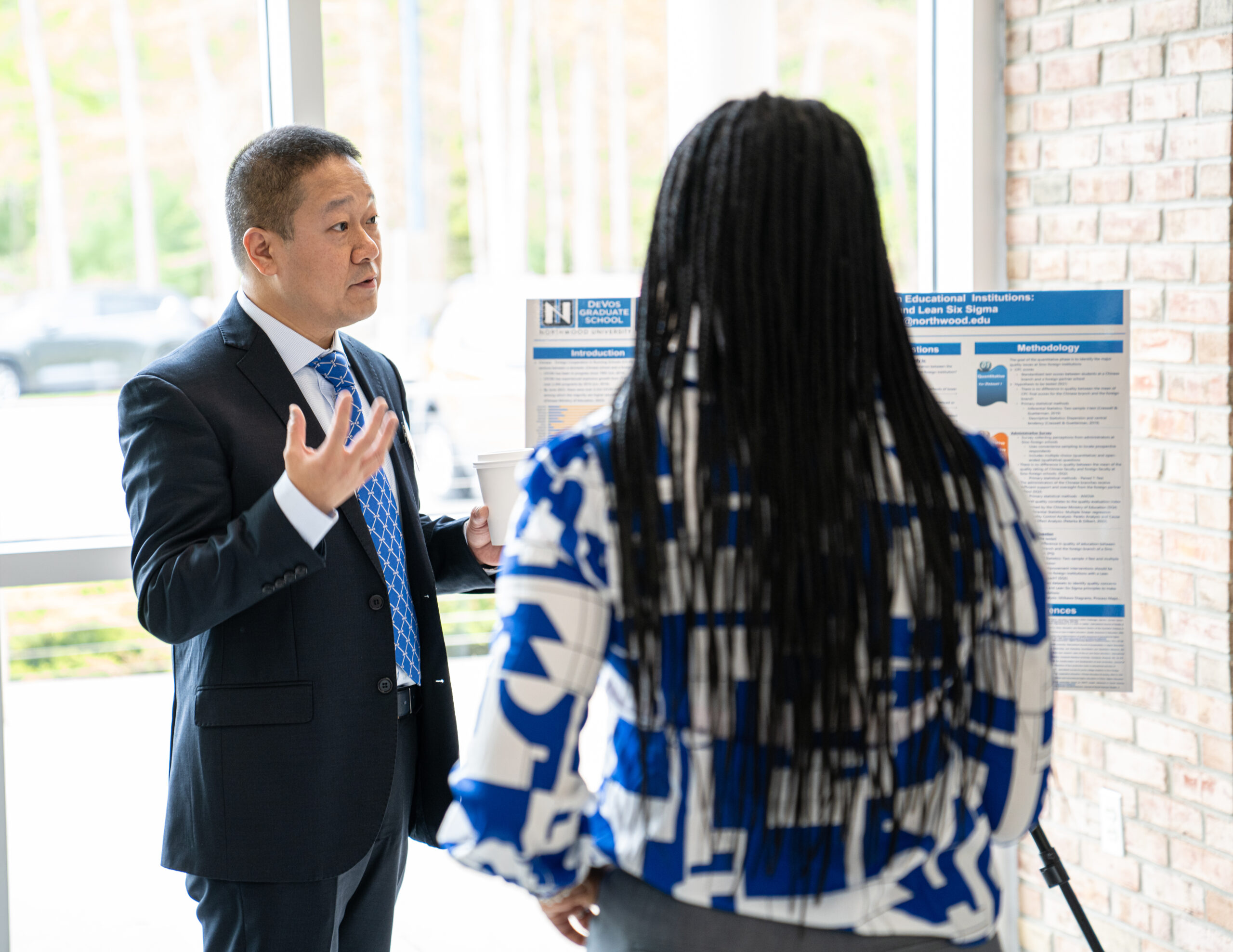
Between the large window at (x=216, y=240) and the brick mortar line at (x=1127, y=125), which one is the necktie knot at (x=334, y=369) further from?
the brick mortar line at (x=1127, y=125)

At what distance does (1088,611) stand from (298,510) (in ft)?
4.64

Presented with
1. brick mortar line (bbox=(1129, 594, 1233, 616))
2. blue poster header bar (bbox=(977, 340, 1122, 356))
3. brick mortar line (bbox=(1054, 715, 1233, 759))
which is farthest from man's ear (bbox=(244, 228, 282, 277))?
brick mortar line (bbox=(1054, 715, 1233, 759))

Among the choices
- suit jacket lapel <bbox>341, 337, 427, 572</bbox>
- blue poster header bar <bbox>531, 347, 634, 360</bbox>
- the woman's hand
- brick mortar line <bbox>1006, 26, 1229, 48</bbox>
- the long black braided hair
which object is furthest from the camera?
brick mortar line <bbox>1006, 26, 1229, 48</bbox>

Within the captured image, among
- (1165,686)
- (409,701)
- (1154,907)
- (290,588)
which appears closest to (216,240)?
(290,588)

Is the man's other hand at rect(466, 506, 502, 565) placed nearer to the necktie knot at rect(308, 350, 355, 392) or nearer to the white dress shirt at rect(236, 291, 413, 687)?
the white dress shirt at rect(236, 291, 413, 687)

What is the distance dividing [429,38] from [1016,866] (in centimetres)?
264

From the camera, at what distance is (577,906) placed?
3.42 ft

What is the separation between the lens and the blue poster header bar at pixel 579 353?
78.7 inches

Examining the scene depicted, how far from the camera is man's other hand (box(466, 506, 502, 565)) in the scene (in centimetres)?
189

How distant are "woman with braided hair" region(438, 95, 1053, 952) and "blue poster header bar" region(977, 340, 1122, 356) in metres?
1.15

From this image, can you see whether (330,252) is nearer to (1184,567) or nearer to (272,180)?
(272,180)

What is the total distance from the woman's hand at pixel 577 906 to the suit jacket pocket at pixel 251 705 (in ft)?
2.30

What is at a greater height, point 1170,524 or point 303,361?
point 303,361

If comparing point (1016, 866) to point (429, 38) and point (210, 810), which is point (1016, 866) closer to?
point (210, 810)
